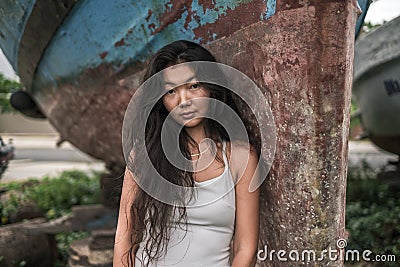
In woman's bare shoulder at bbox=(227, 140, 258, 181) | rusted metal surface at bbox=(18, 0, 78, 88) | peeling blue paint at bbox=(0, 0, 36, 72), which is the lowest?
woman's bare shoulder at bbox=(227, 140, 258, 181)

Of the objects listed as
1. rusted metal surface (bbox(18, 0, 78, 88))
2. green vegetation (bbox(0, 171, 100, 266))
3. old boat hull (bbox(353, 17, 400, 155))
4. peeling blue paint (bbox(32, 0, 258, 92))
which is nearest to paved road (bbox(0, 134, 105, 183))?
green vegetation (bbox(0, 171, 100, 266))

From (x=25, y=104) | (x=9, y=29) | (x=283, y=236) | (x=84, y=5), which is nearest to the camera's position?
(x=283, y=236)

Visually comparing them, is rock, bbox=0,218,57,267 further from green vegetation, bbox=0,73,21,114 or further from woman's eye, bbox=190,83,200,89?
green vegetation, bbox=0,73,21,114

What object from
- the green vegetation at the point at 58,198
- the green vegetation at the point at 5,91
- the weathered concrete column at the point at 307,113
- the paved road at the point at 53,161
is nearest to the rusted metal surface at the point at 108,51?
the weathered concrete column at the point at 307,113

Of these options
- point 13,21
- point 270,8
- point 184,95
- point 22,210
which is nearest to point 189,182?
point 184,95

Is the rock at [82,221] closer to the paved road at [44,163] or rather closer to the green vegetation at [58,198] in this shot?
the green vegetation at [58,198]

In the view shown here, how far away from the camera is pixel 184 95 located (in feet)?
3.80

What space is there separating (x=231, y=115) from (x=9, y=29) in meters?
1.80

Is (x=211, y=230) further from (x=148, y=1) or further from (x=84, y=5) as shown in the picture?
(x=84, y=5)

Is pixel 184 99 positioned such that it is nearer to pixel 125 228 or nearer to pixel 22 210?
pixel 125 228

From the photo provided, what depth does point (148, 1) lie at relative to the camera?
67.2 inches

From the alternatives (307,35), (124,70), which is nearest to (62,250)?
(124,70)

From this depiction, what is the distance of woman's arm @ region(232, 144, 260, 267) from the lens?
116cm

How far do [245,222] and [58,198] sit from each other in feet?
11.6
